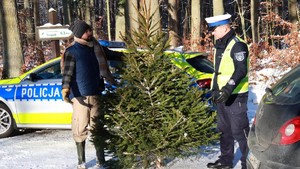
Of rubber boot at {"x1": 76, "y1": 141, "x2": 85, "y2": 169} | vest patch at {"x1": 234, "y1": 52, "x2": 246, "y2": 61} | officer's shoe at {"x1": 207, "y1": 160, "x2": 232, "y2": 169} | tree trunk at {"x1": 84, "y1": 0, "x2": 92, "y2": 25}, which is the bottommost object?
officer's shoe at {"x1": 207, "y1": 160, "x2": 232, "y2": 169}

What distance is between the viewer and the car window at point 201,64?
6668mm

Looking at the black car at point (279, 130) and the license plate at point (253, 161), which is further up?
the black car at point (279, 130)

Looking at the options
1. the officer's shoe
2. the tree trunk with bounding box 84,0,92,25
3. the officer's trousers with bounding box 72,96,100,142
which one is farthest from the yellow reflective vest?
the tree trunk with bounding box 84,0,92,25

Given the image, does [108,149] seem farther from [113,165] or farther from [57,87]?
[57,87]

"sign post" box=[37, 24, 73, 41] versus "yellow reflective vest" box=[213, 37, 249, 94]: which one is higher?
"sign post" box=[37, 24, 73, 41]

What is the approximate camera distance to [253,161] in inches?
140

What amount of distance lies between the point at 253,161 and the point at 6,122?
564 cm

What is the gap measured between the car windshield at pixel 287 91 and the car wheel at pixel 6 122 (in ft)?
17.9

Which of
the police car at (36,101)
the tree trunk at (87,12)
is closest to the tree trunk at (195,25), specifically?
the police car at (36,101)

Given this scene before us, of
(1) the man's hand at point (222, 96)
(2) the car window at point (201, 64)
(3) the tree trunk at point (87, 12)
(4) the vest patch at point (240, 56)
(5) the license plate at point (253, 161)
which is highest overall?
(3) the tree trunk at point (87, 12)

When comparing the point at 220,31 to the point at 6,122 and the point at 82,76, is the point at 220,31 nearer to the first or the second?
the point at 82,76

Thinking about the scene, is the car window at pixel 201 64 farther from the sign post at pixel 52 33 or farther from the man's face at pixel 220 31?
the sign post at pixel 52 33

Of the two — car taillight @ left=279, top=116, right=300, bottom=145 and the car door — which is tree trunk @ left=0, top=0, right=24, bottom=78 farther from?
car taillight @ left=279, top=116, right=300, bottom=145

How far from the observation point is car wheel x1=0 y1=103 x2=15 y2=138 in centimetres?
777
